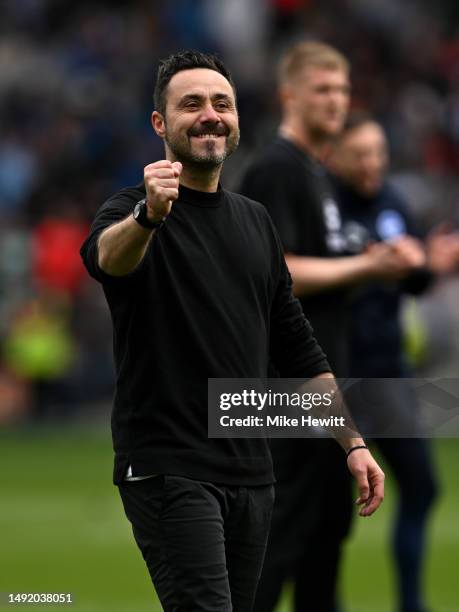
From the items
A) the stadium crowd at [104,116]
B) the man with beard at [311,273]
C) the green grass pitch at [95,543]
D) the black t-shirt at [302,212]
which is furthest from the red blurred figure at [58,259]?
the black t-shirt at [302,212]

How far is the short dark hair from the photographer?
4547 millimetres

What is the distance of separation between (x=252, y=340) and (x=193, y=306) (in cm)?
25

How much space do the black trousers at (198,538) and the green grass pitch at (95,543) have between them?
3.32 meters

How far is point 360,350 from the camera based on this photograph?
7.47m

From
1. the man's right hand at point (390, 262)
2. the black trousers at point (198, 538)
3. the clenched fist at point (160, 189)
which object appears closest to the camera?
the clenched fist at point (160, 189)

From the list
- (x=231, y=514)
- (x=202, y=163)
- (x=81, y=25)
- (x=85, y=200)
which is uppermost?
(x=81, y=25)

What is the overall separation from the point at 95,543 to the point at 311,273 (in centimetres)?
440

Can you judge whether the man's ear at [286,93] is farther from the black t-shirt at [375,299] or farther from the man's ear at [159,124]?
the man's ear at [159,124]

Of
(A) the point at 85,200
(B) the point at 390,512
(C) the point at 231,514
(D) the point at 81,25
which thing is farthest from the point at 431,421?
(D) the point at 81,25

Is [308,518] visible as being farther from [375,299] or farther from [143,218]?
[143,218]

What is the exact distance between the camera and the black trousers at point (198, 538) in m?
4.21

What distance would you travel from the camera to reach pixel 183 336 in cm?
440

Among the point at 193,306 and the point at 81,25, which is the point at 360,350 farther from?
the point at 81,25

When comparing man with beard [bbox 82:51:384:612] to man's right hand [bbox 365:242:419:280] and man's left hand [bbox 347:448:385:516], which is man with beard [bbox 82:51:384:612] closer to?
man's left hand [bbox 347:448:385:516]
